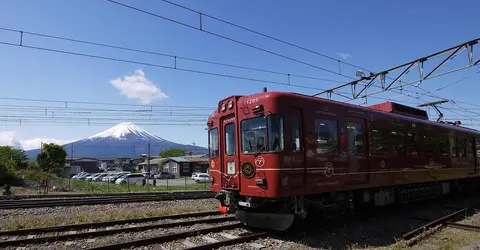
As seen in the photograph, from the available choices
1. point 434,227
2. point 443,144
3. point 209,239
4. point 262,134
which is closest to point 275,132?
point 262,134

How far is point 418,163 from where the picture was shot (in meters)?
12.8

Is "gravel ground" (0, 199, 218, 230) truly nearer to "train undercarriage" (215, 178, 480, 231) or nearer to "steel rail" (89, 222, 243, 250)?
"steel rail" (89, 222, 243, 250)

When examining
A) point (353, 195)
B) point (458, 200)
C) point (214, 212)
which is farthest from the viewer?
point (458, 200)

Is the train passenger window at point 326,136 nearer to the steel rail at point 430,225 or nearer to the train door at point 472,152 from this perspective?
the steel rail at point 430,225

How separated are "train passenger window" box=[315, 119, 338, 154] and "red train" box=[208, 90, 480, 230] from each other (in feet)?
0.08

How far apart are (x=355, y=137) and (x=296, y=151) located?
269cm

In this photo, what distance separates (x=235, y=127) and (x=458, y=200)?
12.8 metres

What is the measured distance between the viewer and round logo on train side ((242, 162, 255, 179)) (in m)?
8.45

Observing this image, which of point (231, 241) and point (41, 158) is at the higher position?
point (41, 158)

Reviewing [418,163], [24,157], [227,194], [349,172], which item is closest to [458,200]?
[418,163]

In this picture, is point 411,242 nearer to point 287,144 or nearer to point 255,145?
point 287,144

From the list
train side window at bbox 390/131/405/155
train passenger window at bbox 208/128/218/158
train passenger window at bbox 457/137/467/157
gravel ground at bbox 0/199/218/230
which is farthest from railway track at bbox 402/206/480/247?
gravel ground at bbox 0/199/218/230

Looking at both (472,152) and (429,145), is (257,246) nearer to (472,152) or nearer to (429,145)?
(429,145)

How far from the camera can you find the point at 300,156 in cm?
827
